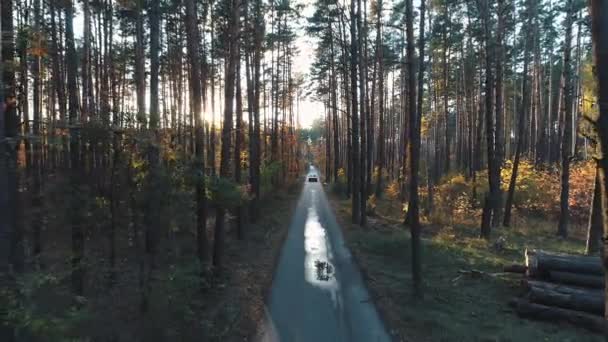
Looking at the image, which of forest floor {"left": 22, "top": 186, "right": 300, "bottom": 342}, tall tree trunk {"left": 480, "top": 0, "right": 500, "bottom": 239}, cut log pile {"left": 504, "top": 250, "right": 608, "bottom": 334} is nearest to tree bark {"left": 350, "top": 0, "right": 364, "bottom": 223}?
tall tree trunk {"left": 480, "top": 0, "right": 500, "bottom": 239}

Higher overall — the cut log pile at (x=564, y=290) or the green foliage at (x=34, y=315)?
the green foliage at (x=34, y=315)

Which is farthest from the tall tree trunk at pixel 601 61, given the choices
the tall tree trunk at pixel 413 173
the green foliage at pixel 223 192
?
the green foliage at pixel 223 192

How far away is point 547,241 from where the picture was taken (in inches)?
507

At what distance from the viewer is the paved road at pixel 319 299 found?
653 centimetres

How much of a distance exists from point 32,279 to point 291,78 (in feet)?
100

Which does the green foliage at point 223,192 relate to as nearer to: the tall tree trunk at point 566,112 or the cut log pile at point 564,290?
the cut log pile at point 564,290

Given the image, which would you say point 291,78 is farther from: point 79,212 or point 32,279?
point 32,279

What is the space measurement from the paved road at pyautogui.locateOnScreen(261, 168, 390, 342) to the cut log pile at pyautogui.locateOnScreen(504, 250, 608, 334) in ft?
10.2

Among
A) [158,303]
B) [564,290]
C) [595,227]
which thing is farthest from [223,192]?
[595,227]

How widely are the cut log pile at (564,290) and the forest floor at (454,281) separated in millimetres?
225

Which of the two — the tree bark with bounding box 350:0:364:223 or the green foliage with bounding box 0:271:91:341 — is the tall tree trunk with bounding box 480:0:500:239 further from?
the green foliage with bounding box 0:271:91:341

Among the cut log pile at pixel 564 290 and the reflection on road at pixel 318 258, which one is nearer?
the cut log pile at pixel 564 290

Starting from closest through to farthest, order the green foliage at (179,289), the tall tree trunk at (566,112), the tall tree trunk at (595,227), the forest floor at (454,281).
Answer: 1. the green foliage at (179,289)
2. the forest floor at (454,281)
3. the tall tree trunk at (595,227)
4. the tall tree trunk at (566,112)

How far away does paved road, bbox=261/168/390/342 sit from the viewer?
653cm
